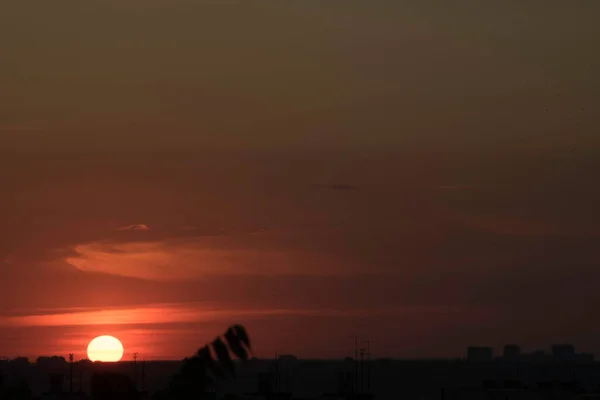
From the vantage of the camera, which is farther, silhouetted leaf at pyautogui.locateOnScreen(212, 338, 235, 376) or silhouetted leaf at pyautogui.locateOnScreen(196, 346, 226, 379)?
silhouetted leaf at pyautogui.locateOnScreen(196, 346, 226, 379)

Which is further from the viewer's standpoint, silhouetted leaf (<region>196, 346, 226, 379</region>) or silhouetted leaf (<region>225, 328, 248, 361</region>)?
silhouetted leaf (<region>196, 346, 226, 379</region>)

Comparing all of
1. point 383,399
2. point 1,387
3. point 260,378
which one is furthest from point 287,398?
point 1,387

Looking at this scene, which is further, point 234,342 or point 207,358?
point 207,358

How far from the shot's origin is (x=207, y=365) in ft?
64.7

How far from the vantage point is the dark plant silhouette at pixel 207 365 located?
1894 cm

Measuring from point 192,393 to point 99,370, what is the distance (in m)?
1.98

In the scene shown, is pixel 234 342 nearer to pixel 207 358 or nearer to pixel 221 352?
pixel 221 352

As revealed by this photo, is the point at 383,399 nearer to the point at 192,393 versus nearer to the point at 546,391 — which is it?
the point at 546,391

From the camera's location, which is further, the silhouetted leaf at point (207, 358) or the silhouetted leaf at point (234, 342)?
the silhouetted leaf at point (207, 358)

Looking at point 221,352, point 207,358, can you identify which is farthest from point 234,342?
point 207,358

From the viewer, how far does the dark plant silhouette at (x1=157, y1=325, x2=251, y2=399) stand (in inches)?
746

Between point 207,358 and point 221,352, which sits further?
point 207,358

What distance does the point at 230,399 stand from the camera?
2119 centimetres

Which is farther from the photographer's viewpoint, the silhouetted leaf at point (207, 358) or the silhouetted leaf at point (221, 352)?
the silhouetted leaf at point (207, 358)
